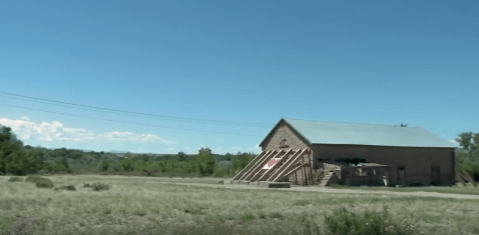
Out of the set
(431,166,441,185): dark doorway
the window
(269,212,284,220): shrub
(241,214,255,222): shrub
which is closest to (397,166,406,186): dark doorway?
(431,166,441,185): dark doorway

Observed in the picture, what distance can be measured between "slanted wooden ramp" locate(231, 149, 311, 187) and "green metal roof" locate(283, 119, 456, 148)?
2447 mm

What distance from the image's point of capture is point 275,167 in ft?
158

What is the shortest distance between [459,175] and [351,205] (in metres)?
38.1

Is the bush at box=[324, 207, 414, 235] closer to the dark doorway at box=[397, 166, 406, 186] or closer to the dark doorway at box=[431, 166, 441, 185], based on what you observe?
the dark doorway at box=[397, 166, 406, 186]

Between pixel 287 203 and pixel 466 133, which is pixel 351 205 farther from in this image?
pixel 466 133

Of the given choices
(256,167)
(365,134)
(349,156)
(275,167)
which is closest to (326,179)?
(349,156)

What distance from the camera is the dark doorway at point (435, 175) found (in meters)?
52.6

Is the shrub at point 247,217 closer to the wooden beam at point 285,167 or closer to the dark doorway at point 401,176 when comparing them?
the wooden beam at point 285,167

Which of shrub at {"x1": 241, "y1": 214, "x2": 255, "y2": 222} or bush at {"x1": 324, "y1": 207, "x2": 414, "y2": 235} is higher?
bush at {"x1": 324, "y1": 207, "x2": 414, "y2": 235}

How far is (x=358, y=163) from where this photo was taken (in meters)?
47.2

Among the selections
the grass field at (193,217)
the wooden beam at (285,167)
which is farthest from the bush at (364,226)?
the wooden beam at (285,167)

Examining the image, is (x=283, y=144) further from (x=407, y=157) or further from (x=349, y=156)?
(x=407, y=157)

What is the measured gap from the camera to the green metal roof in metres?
48.8

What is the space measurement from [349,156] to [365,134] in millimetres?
5890
